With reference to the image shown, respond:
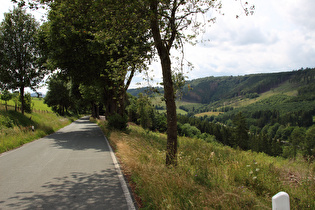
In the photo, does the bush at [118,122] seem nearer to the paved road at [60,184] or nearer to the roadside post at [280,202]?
the paved road at [60,184]

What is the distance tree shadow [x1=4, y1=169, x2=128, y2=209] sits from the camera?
4564 millimetres

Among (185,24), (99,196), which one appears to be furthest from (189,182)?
(185,24)

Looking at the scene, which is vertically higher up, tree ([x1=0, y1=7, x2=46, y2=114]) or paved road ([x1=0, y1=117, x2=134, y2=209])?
tree ([x1=0, y1=7, x2=46, y2=114])

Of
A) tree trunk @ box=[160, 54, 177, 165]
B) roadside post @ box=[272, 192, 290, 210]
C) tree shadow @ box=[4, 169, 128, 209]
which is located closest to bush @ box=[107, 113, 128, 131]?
tree shadow @ box=[4, 169, 128, 209]

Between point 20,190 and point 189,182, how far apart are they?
13.4 feet

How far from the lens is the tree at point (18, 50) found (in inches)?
846

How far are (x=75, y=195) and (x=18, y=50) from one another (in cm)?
2194

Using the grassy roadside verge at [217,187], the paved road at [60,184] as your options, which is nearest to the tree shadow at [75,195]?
the paved road at [60,184]

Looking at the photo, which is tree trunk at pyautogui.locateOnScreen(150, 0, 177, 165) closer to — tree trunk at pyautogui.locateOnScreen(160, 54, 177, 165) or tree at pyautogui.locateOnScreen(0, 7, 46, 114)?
tree trunk at pyautogui.locateOnScreen(160, 54, 177, 165)

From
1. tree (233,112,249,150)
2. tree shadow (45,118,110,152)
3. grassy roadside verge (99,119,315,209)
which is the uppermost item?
grassy roadside verge (99,119,315,209)

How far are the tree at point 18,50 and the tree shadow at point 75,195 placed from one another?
62.2ft

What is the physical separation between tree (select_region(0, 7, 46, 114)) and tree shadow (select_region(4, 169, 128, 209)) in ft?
62.2

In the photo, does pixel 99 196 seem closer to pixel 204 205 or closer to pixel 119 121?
pixel 204 205

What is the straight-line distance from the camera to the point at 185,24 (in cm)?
A: 725
